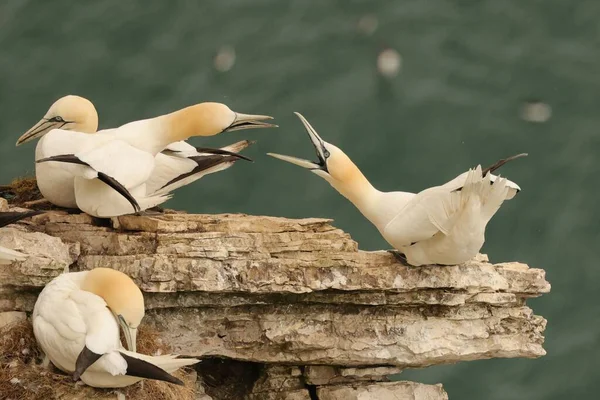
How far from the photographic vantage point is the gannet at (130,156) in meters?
7.17

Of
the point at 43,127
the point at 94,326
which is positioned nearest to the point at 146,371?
the point at 94,326

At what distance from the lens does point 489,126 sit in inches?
461

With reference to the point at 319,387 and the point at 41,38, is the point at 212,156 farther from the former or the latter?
the point at 41,38

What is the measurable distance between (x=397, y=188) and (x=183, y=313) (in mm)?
4396

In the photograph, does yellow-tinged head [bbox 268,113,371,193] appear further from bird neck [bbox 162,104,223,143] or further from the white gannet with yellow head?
the white gannet with yellow head

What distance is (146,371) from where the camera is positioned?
6188mm

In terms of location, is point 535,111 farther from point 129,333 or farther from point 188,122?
point 129,333

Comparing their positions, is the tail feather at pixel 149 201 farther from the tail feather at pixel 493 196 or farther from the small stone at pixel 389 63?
the small stone at pixel 389 63

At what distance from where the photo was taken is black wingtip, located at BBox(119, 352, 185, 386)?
6.18 meters

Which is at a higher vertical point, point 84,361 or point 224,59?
Answer: point 224,59

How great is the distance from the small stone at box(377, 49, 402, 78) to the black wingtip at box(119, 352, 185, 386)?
19.3ft

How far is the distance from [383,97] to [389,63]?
1.12ft

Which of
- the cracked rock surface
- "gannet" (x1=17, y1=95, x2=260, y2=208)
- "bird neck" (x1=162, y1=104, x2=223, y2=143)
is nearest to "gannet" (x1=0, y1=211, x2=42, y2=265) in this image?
the cracked rock surface

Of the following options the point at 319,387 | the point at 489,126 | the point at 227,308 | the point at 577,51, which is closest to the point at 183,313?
the point at 227,308
